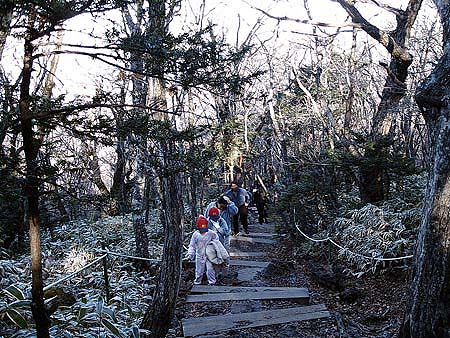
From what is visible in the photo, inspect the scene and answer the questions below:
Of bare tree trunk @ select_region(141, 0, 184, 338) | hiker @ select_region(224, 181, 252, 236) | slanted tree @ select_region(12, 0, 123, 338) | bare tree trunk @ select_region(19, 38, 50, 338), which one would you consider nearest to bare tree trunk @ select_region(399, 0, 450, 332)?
bare tree trunk @ select_region(141, 0, 184, 338)

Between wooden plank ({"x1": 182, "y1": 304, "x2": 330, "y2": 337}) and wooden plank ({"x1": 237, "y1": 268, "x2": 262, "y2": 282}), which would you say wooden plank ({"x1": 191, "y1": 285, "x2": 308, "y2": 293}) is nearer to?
wooden plank ({"x1": 237, "y1": 268, "x2": 262, "y2": 282})

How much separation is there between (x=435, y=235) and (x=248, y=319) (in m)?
2.91

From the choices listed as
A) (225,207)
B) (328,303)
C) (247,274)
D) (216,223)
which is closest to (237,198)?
(225,207)

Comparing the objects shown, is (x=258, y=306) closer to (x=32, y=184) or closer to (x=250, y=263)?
(x=250, y=263)

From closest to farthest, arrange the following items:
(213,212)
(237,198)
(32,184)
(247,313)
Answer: (32,184), (247,313), (213,212), (237,198)

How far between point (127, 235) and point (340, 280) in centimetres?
772

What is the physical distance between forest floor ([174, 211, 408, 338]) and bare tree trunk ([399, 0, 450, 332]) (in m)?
1.52

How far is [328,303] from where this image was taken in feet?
22.8

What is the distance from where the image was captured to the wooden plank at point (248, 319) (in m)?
5.57

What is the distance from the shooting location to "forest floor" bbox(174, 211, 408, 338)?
5.49 metres

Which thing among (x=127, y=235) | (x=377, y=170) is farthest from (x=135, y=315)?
(x=127, y=235)

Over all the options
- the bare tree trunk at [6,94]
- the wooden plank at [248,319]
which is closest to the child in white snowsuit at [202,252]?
the wooden plank at [248,319]

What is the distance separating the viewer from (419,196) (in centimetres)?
881

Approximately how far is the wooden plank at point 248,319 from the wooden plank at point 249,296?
1.89 feet
